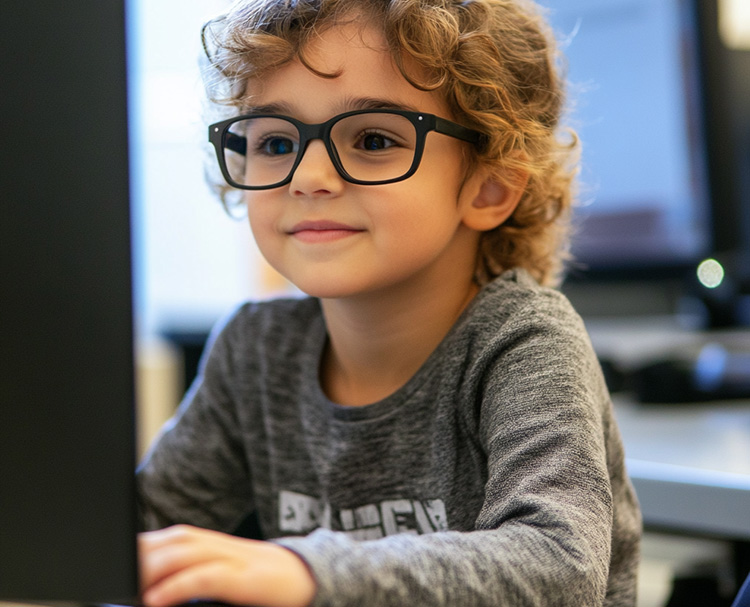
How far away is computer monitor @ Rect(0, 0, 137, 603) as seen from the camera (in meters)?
0.33

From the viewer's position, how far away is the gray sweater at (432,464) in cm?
42

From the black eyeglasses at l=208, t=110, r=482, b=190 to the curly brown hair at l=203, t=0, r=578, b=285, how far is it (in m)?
0.04

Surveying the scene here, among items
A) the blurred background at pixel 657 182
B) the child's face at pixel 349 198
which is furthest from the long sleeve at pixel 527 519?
the blurred background at pixel 657 182

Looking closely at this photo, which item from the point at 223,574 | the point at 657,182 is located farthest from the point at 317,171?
the point at 657,182

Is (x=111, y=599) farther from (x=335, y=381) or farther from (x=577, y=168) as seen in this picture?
(x=577, y=168)

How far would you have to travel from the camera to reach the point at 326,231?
2.26 feet

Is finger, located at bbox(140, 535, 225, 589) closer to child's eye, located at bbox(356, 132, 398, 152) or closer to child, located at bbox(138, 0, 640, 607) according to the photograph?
child, located at bbox(138, 0, 640, 607)

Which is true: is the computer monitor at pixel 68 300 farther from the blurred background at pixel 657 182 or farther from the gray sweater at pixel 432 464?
the blurred background at pixel 657 182

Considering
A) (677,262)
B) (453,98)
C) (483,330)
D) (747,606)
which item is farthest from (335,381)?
(677,262)

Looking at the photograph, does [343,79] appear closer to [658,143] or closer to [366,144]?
[366,144]

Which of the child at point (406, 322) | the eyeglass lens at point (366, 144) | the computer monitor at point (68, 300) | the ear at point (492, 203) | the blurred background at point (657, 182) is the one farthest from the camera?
the blurred background at point (657, 182)

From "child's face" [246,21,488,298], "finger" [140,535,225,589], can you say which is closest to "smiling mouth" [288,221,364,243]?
"child's face" [246,21,488,298]

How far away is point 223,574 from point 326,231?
378 mm

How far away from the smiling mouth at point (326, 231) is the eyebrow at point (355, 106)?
3.7 inches
